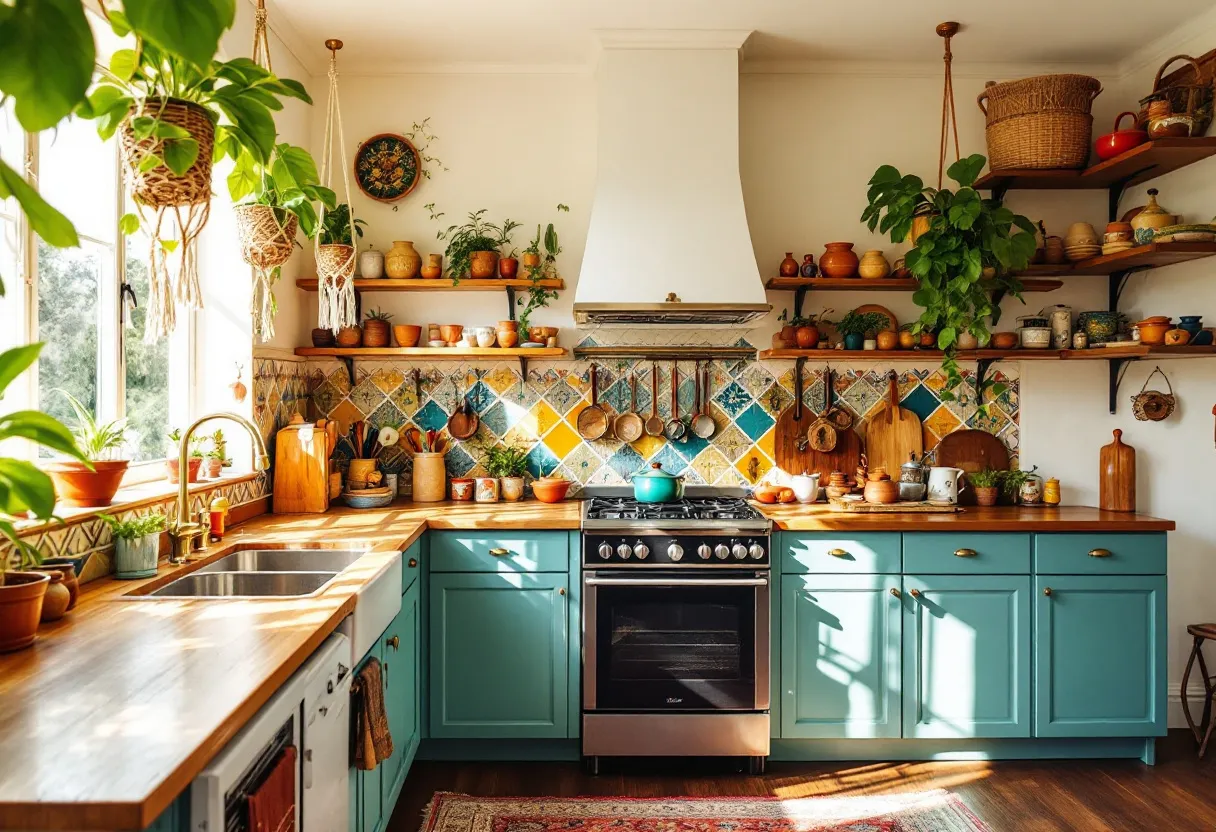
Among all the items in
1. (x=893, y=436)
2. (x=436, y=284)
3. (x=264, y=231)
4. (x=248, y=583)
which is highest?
(x=436, y=284)

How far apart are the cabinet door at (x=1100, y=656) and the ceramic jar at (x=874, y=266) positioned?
1358 mm

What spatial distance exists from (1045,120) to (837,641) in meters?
2.23

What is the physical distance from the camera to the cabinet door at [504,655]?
315cm

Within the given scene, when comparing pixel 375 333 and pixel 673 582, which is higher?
pixel 375 333

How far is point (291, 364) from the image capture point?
11.8ft

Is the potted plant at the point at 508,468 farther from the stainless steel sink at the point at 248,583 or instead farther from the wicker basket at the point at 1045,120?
the wicker basket at the point at 1045,120

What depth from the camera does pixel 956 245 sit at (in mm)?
3318

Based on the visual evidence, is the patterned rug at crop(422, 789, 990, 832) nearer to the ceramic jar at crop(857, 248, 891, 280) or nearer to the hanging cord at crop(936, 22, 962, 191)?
the ceramic jar at crop(857, 248, 891, 280)

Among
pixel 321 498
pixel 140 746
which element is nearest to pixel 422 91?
pixel 321 498

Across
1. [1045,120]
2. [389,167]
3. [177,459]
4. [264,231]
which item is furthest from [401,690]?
[1045,120]

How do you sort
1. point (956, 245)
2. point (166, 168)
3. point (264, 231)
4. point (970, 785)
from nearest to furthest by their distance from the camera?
point (166, 168) → point (264, 231) → point (970, 785) → point (956, 245)

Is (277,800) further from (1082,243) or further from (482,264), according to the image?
(1082,243)

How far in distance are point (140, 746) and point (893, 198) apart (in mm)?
3189

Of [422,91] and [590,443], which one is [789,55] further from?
[590,443]
